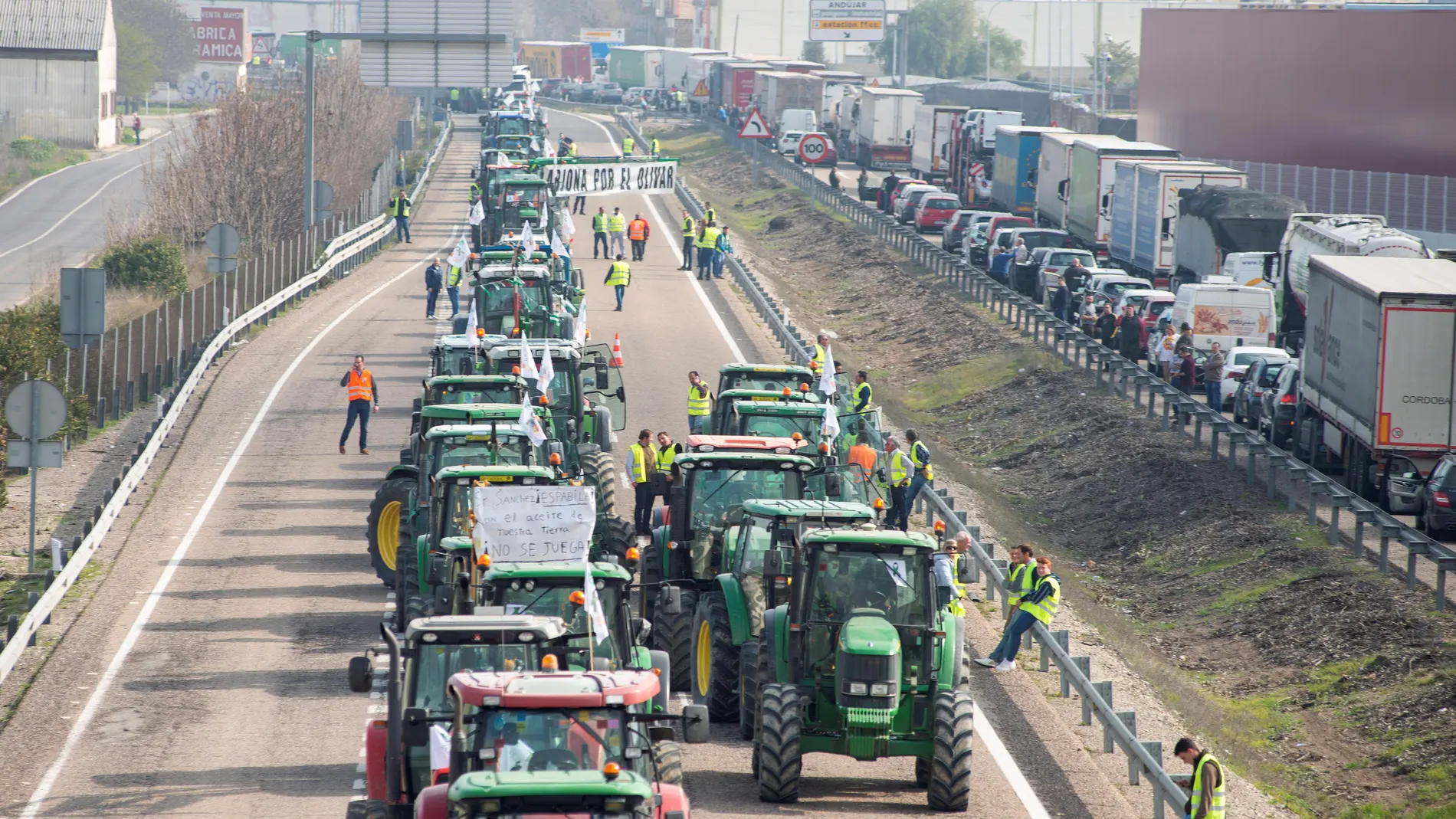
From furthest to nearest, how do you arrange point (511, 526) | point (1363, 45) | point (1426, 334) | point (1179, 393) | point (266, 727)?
1. point (1363, 45)
2. point (1179, 393)
3. point (1426, 334)
4. point (266, 727)
5. point (511, 526)

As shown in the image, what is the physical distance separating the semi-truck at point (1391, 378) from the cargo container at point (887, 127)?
5691 cm

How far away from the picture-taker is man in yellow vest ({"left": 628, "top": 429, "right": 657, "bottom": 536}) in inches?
953

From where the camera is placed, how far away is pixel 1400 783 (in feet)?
59.3

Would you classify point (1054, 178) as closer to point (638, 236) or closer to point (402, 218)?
point (638, 236)

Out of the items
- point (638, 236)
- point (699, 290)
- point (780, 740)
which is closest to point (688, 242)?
point (638, 236)

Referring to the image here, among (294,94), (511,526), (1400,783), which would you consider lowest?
(1400,783)

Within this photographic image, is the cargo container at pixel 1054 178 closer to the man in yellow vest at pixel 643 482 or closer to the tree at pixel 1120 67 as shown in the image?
the man in yellow vest at pixel 643 482

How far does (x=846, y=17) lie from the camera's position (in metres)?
116

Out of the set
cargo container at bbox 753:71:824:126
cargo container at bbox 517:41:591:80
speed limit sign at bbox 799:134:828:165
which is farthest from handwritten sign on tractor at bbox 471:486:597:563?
cargo container at bbox 517:41:591:80

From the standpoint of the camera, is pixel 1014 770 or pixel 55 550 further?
pixel 55 550

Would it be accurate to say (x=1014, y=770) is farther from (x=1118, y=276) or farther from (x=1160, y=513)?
(x=1118, y=276)

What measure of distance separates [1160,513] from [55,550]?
16.5 meters

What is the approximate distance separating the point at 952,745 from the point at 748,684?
7.62ft

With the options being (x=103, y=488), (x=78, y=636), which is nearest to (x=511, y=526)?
(x=78, y=636)
